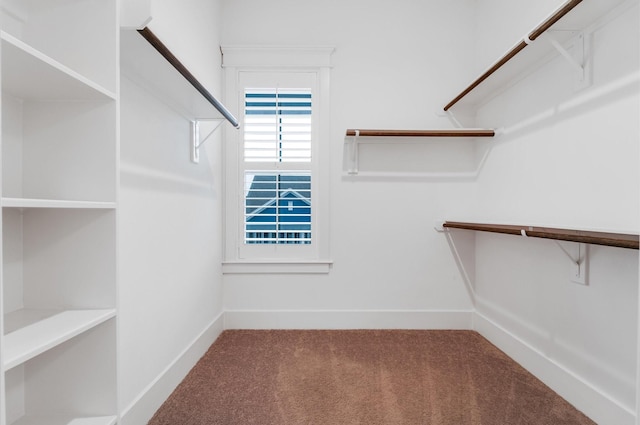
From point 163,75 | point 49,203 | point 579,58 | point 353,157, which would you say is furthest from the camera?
point 353,157

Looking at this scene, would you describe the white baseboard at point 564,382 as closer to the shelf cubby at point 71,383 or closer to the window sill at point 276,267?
the window sill at point 276,267

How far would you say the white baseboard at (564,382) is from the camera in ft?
4.52

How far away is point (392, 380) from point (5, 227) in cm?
174

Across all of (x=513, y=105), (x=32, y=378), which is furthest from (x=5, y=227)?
(x=513, y=105)

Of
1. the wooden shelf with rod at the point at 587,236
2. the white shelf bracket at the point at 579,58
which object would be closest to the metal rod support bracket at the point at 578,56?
the white shelf bracket at the point at 579,58

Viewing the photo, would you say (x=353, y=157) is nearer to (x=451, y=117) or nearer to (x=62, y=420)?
(x=451, y=117)

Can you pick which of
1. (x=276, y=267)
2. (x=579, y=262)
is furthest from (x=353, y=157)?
(x=579, y=262)

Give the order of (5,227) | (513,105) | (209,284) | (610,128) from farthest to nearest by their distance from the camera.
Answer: (209,284) < (513,105) < (610,128) < (5,227)

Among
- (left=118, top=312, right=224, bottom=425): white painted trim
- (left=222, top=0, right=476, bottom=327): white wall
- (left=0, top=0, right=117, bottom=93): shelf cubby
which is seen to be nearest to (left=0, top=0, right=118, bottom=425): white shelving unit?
(left=0, top=0, right=117, bottom=93): shelf cubby

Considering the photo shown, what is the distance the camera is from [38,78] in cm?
82

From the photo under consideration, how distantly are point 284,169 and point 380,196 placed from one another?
2.49 ft

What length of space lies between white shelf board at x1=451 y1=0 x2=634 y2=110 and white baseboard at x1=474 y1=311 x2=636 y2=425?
4.81ft

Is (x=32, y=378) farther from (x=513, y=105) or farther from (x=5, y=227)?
(x=513, y=105)

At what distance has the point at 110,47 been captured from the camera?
949 millimetres
